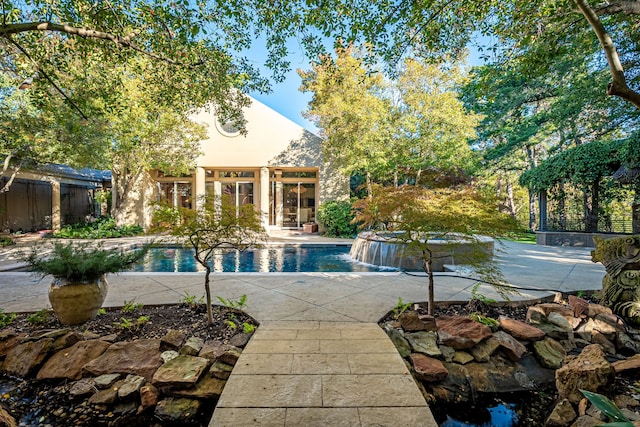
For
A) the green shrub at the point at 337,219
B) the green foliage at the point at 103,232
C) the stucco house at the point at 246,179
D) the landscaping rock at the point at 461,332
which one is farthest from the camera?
the stucco house at the point at 246,179

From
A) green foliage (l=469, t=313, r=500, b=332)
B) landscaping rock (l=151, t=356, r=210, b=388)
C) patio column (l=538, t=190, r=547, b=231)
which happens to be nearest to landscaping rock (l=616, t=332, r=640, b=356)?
green foliage (l=469, t=313, r=500, b=332)

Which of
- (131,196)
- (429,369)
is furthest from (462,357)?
(131,196)

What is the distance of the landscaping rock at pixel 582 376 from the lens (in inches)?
91.8

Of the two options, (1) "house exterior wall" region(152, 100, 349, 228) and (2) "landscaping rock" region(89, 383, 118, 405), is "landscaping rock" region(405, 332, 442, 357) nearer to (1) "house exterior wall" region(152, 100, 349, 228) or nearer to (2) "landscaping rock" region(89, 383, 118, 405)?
(2) "landscaping rock" region(89, 383, 118, 405)

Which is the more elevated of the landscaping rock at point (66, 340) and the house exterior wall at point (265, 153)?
the house exterior wall at point (265, 153)

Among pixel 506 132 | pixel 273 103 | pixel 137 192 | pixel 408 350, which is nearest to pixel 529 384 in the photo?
pixel 408 350

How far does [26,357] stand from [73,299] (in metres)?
0.61

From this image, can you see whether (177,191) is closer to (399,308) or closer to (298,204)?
(298,204)

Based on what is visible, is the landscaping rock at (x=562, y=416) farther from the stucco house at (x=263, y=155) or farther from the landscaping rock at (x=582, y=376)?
the stucco house at (x=263, y=155)

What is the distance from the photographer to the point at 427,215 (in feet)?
11.4

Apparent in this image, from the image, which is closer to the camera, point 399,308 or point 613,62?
point 613,62

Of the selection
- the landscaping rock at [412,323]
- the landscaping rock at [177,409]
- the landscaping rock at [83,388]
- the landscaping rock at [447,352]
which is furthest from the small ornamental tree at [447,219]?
the landscaping rock at [83,388]

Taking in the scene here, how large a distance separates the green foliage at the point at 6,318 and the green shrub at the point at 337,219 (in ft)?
35.2

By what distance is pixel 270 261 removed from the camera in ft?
28.4
